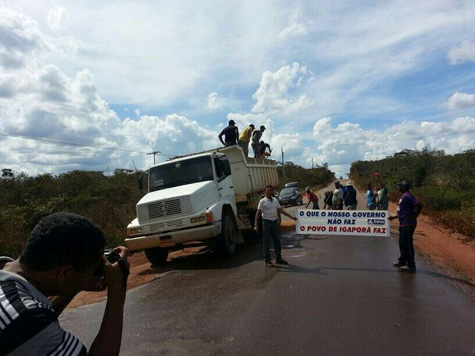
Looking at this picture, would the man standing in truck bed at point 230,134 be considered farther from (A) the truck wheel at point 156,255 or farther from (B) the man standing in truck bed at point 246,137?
(A) the truck wheel at point 156,255

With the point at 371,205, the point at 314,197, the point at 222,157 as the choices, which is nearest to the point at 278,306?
the point at 222,157

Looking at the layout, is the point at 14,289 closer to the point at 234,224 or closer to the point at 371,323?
the point at 371,323

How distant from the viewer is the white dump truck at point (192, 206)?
873 cm

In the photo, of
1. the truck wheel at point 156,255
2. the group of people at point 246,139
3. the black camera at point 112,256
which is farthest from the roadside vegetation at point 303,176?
the black camera at point 112,256

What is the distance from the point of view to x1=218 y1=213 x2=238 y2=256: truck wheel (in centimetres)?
923

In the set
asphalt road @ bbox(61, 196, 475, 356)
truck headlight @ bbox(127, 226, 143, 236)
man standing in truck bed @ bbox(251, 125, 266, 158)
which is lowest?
asphalt road @ bbox(61, 196, 475, 356)

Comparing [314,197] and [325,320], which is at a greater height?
[314,197]

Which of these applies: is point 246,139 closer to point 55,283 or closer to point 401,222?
point 401,222

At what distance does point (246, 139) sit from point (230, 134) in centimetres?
122

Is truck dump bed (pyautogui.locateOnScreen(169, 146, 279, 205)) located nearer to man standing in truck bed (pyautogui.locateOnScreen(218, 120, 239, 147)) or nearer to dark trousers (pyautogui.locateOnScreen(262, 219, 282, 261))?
man standing in truck bed (pyautogui.locateOnScreen(218, 120, 239, 147))

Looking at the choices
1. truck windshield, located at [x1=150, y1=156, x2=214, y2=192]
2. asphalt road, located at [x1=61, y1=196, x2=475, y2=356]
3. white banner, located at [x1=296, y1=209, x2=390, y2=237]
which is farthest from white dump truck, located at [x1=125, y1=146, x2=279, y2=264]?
white banner, located at [x1=296, y1=209, x2=390, y2=237]

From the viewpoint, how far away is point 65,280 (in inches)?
61.2

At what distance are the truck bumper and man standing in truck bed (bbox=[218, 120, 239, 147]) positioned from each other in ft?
14.6

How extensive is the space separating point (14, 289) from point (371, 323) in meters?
4.46
